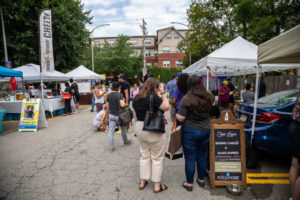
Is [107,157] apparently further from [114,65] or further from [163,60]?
[163,60]

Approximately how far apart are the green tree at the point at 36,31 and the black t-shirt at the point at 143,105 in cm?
1346

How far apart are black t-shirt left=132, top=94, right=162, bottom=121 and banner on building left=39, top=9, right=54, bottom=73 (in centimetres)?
796

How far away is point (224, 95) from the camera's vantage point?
9055mm

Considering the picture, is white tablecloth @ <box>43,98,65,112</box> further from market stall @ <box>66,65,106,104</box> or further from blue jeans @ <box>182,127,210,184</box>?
blue jeans @ <box>182,127,210,184</box>

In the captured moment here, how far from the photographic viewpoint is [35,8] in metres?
14.0

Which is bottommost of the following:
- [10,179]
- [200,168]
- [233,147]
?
[10,179]

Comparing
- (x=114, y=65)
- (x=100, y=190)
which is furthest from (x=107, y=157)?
(x=114, y=65)

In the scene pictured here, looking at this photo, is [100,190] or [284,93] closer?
[100,190]

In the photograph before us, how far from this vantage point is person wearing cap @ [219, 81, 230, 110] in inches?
354

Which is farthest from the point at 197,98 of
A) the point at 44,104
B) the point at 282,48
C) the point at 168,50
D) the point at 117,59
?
the point at 168,50

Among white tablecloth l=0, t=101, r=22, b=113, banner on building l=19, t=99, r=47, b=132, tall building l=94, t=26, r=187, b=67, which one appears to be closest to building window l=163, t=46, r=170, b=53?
tall building l=94, t=26, r=187, b=67

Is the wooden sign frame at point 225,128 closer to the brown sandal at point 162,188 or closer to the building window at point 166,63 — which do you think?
the brown sandal at point 162,188

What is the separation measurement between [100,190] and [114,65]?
33.1m

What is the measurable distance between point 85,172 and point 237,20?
14223 mm
